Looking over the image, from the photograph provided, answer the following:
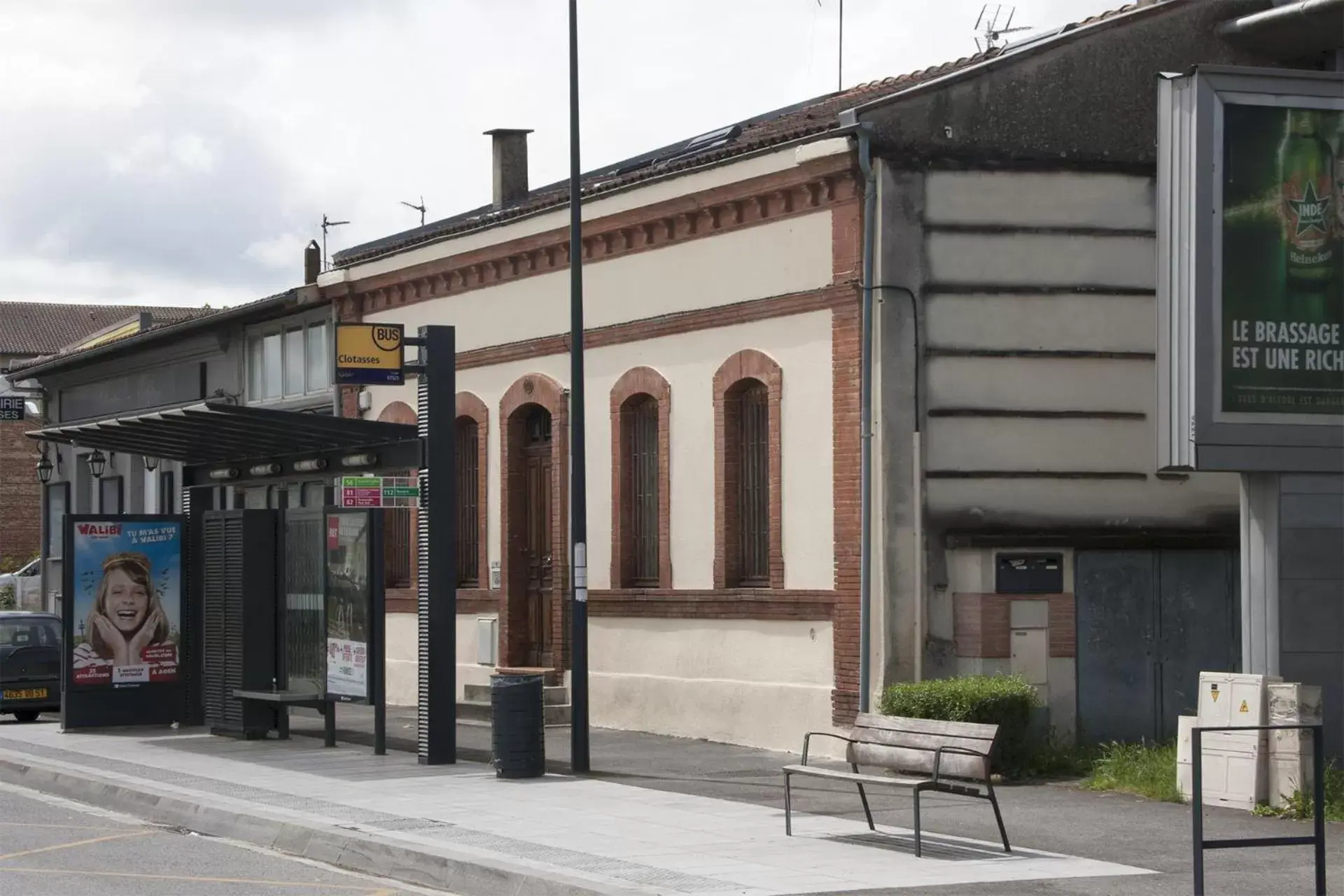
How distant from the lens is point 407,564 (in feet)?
91.4

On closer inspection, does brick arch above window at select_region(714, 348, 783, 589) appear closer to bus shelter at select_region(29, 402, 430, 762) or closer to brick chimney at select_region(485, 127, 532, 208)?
bus shelter at select_region(29, 402, 430, 762)

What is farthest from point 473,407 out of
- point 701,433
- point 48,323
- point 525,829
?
point 48,323

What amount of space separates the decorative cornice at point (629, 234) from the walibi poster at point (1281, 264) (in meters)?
5.26

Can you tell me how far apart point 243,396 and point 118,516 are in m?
9.97

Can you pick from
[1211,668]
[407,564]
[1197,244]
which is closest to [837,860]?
[1197,244]

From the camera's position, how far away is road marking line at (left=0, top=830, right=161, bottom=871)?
1294cm

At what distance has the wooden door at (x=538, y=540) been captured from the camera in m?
24.6

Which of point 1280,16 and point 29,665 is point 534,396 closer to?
point 29,665

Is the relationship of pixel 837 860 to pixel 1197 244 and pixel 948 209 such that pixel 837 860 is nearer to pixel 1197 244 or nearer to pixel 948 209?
pixel 1197 244

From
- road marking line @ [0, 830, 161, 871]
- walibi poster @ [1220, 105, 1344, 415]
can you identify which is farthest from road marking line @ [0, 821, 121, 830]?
walibi poster @ [1220, 105, 1344, 415]

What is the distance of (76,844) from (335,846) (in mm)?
1957

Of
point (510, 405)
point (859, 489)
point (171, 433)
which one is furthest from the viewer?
point (510, 405)

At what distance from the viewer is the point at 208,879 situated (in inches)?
466

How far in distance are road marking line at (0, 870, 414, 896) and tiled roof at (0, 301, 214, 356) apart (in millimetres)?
75551
